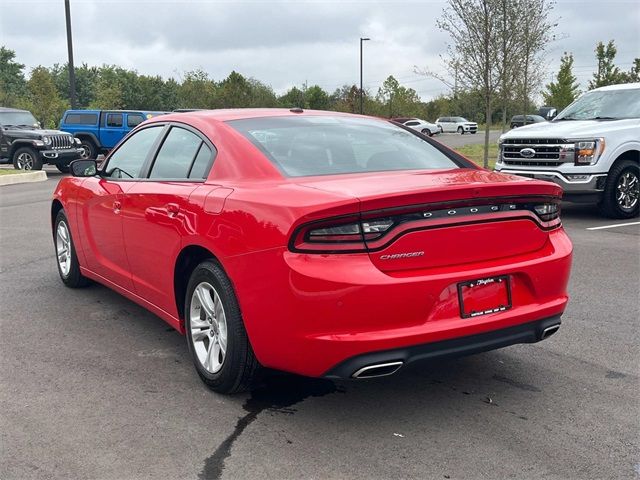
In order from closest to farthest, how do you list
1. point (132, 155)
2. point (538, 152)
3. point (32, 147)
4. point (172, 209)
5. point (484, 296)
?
1. point (484, 296)
2. point (172, 209)
3. point (132, 155)
4. point (538, 152)
5. point (32, 147)

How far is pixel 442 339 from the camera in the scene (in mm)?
3234

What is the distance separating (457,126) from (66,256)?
54590mm

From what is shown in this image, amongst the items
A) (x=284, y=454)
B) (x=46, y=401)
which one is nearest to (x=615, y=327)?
(x=284, y=454)

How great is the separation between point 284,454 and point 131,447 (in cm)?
73

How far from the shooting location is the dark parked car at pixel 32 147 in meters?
20.3

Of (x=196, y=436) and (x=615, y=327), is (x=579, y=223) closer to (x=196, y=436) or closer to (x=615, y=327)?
(x=615, y=327)

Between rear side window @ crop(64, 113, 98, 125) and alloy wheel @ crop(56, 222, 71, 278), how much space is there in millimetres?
19606

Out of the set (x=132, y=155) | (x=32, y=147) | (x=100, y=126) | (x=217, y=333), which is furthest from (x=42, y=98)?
(x=217, y=333)

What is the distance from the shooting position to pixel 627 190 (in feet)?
34.3

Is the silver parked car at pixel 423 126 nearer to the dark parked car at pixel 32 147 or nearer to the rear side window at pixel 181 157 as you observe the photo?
the dark parked car at pixel 32 147

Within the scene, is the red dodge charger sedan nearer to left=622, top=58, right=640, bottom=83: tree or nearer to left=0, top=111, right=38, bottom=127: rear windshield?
left=0, top=111, right=38, bottom=127: rear windshield

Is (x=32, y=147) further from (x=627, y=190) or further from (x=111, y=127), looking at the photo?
(x=627, y=190)

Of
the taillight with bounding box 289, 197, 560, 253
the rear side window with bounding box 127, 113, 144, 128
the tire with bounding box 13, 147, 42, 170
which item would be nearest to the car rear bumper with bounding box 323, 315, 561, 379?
the taillight with bounding box 289, 197, 560, 253

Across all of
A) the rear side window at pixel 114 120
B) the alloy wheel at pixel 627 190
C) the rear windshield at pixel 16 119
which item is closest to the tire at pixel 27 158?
the rear windshield at pixel 16 119
